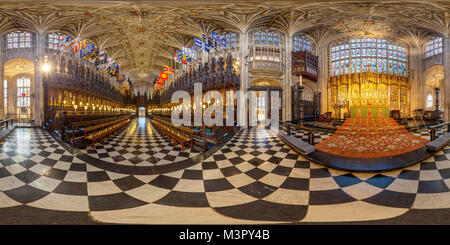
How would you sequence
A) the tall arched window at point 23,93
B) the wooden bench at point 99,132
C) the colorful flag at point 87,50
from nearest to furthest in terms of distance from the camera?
the wooden bench at point 99,132 < the colorful flag at point 87,50 < the tall arched window at point 23,93

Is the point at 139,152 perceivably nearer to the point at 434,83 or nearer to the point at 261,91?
the point at 261,91

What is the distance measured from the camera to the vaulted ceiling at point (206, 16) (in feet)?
6.77

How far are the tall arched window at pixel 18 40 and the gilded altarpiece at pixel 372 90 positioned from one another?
16017mm

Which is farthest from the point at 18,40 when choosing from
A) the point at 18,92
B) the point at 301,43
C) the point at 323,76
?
the point at 323,76

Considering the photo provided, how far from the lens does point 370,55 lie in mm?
9500

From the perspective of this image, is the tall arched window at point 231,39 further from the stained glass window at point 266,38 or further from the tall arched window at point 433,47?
the tall arched window at point 433,47

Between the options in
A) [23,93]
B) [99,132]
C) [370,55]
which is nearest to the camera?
[99,132]

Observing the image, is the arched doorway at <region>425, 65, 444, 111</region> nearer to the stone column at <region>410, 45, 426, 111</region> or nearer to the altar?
the stone column at <region>410, 45, 426, 111</region>

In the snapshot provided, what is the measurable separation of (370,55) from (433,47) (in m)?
3.02

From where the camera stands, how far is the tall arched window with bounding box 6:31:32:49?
7855 millimetres

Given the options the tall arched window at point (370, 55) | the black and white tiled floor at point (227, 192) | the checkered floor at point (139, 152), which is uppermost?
the tall arched window at point (370, 55)

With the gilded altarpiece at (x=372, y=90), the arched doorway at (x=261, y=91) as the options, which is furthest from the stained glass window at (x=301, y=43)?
the gilded altarpiece at (x=372, y=90)

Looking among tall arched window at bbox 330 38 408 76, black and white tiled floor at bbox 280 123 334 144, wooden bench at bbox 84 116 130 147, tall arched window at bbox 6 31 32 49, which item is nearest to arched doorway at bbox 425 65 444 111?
tall arched window at bbox 330 38 408 76

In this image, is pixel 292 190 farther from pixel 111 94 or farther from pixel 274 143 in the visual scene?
pixel 111 94
